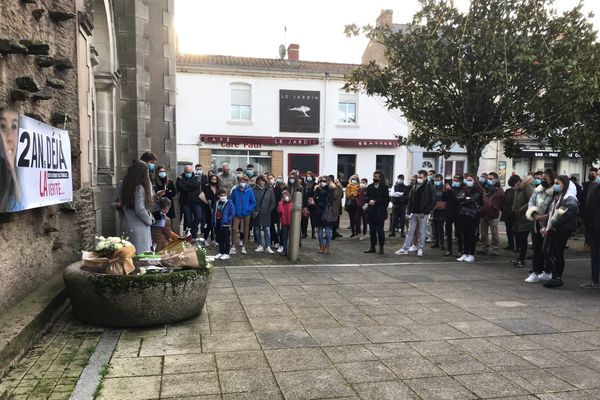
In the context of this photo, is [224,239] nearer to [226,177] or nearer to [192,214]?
[192,214]

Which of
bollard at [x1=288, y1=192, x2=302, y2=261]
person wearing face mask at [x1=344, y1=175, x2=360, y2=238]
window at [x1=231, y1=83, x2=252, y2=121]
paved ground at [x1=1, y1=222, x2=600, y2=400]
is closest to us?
paved ground at [x1=1, y1=222, x2=600, y2=400]

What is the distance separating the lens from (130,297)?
468 centimetres

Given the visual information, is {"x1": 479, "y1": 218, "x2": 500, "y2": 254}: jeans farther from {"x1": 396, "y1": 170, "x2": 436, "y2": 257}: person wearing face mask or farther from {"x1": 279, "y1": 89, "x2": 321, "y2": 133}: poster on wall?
{"x1": 279, "y1": 89, "x2": 321, "y2": 133}: poster on wall

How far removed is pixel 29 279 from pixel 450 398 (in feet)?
13.7

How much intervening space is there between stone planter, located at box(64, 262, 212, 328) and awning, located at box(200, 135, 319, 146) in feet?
60.9

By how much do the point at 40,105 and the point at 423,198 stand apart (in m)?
7.67

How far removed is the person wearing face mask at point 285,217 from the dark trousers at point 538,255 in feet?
15.3

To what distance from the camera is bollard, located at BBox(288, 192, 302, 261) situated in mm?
9477

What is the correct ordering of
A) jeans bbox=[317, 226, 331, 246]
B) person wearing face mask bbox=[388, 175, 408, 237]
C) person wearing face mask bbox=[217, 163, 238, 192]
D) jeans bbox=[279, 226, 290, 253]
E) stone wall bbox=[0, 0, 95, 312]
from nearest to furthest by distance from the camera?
1. stone wall bbox=[0, 0, 95, 312]
2. jeans bbox=[279, 226, 290, 253]
3. jeans bbox=[317, 226, 331, 246]
4. person wearing face mask bbox=[217, 163, 238, 192]
5. person wearing face mask bbox=[388, 175, 408, 237]

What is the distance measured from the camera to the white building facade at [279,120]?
75.6 ft

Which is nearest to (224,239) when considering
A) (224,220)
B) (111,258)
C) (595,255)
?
(224,220)

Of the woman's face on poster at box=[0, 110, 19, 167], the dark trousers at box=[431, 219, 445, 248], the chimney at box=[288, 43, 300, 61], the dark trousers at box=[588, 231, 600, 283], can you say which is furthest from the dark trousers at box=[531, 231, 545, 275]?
the chimney at box=[288, 43, 300, 61]

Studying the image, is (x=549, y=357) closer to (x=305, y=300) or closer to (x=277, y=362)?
(x=277, y=362)

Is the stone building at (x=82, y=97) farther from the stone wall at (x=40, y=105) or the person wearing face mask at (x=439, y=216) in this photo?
the person wearing face mask at (x=439, y=216)
